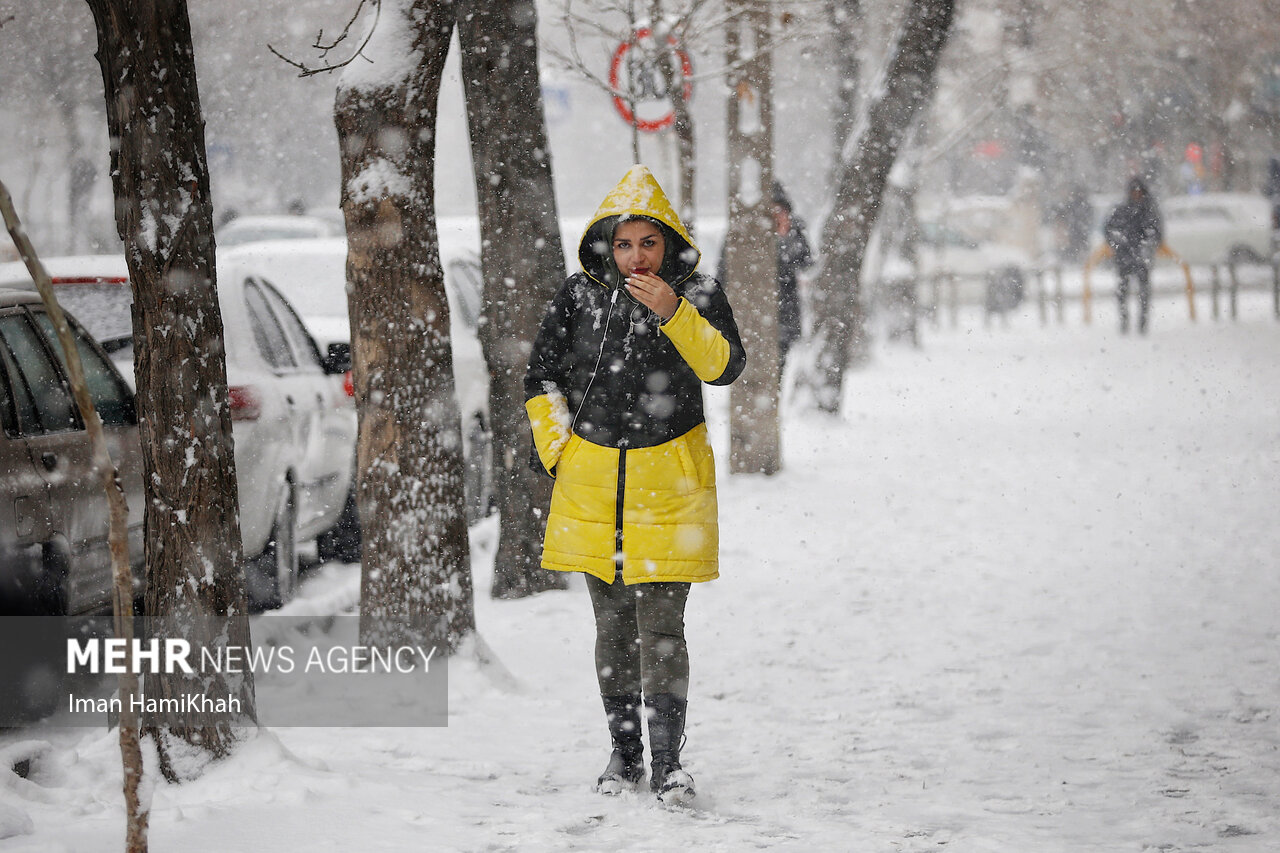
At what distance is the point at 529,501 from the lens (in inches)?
286

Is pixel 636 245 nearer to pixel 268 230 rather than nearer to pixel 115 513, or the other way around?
pixel 115 513

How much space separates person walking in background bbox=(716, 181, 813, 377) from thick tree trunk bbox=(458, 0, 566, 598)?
7015 millimetres

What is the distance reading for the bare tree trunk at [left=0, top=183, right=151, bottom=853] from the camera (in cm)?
290

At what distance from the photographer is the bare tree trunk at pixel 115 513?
9.50 feet

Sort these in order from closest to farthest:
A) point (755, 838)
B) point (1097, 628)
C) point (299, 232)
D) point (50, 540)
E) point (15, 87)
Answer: point (755, 838) < point (50, 540) < point (1097, 628) < point (299, 232) < point (15, 87)

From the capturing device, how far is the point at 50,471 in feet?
16.9

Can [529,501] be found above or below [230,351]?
below

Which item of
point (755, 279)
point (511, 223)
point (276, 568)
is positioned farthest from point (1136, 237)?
point (276, 568)

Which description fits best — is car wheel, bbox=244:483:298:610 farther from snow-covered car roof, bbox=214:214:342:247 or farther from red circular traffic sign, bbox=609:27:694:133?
snow-covered car roof, bbox=214:214:342:247

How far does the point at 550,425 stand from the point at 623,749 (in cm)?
97

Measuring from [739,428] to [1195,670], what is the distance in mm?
5559

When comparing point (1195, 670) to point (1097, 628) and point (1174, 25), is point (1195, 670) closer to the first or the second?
point (1097, 628)

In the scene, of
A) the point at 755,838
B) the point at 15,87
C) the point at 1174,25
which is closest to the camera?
the point at 755,838

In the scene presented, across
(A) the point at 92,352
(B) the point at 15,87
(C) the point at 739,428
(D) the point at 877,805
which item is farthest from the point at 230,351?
(B) the point at 15,87
